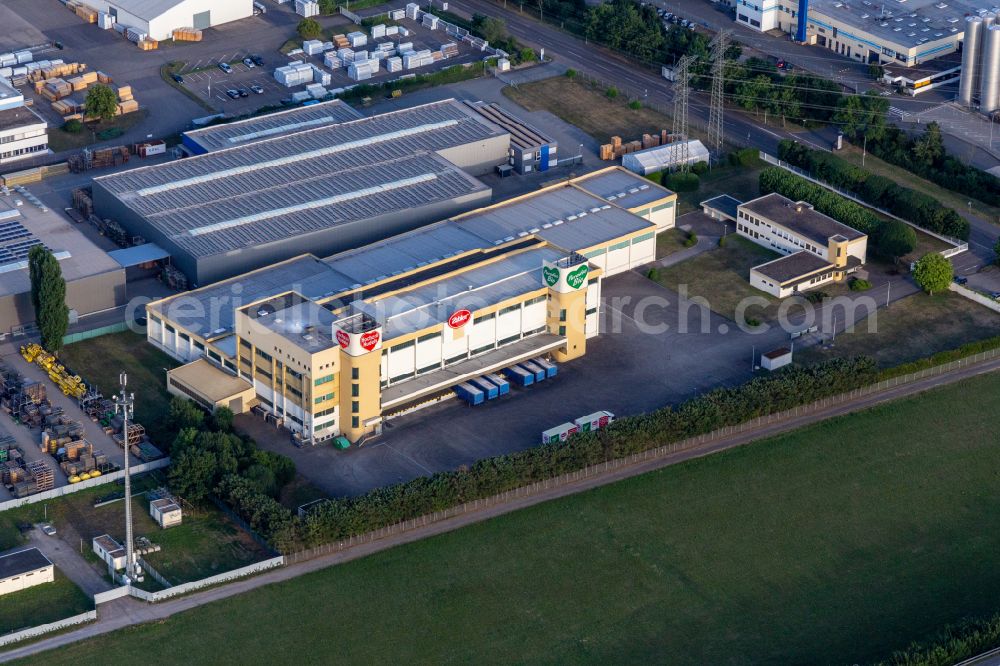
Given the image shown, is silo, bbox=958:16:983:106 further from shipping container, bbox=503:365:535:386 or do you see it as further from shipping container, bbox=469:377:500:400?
shipping container, bbox=469:377:500:400

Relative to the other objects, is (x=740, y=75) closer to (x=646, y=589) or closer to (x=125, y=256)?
(x=125, y=256)

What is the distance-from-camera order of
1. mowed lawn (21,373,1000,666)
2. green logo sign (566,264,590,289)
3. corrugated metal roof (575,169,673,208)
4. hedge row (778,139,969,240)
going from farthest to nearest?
corrugated metal roof (575,169,673,208) < hedge row (778,139,969,240) < green logo sign (566,264,590,289) < mowed lawn (21,373,1000,666)

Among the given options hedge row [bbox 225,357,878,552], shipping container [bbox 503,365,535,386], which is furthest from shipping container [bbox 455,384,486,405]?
hedge row [bbox 225,357,878,552]

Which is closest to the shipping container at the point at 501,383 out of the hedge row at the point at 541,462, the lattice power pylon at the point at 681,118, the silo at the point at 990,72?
the hedge row at the point at 541,462

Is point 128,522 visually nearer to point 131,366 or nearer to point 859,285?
point 131,366

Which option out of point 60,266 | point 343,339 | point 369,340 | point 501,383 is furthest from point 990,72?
point 60,266

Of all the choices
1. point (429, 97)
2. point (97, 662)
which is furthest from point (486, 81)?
point (97, 662)
